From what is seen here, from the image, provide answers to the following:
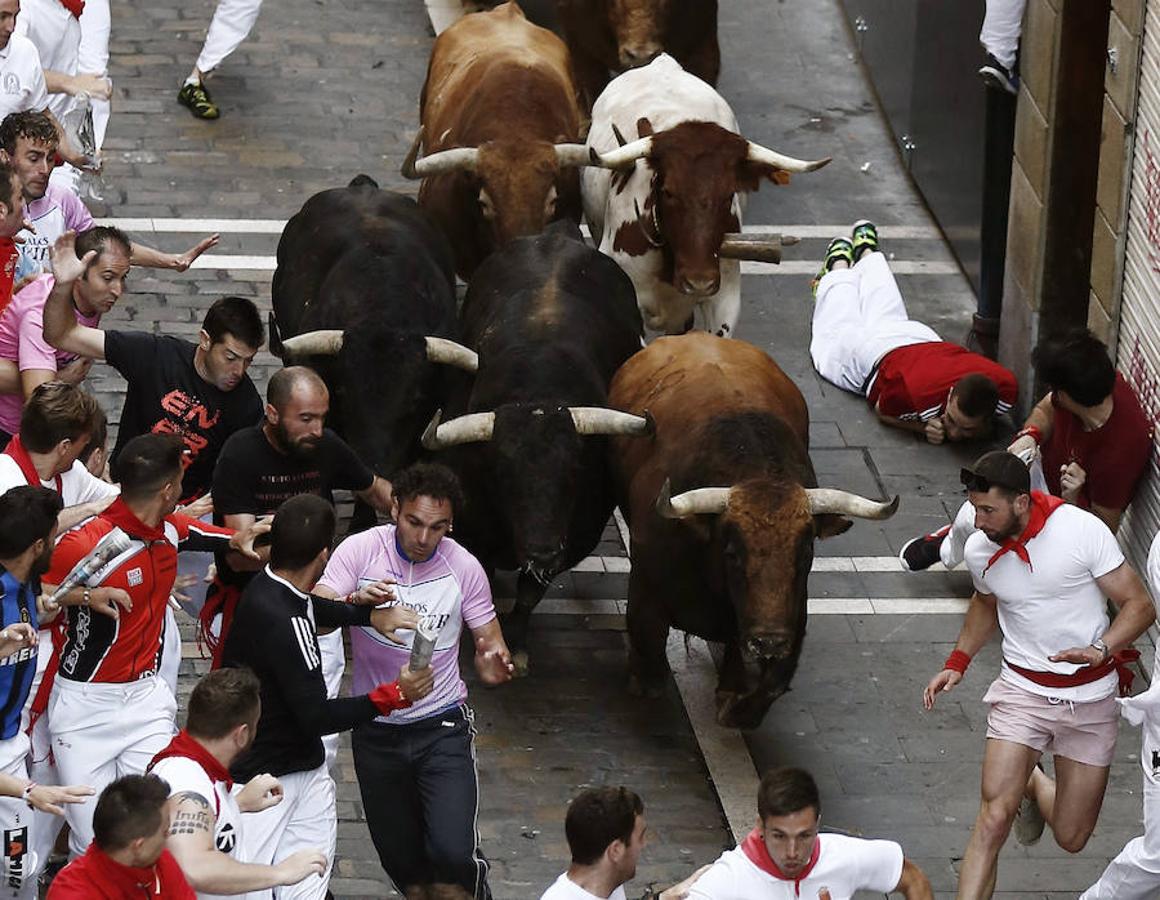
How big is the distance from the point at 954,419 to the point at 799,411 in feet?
7.18

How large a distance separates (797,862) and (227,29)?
1178cm

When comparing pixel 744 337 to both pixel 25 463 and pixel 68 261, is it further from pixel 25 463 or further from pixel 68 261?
pixel 25 463

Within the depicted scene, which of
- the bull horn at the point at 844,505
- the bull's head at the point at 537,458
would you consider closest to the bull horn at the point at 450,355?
the bull's head at the point at 537,458

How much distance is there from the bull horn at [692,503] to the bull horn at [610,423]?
2.87 feet

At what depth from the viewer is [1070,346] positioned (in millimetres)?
10828

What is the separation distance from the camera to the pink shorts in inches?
361

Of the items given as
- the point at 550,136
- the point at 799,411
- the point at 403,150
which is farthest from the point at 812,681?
the point at 403,150

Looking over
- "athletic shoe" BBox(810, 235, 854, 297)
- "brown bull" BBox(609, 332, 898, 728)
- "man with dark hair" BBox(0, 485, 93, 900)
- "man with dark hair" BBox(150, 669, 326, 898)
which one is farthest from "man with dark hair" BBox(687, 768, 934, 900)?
"athletic shoe" BBox(810, 235, 854, 297)

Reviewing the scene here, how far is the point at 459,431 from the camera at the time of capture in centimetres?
1102

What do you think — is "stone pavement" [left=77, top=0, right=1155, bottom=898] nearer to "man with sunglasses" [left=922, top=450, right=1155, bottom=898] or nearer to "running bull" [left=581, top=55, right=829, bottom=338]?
"man with sunglasses" [left=922, top=450, right=1155, bottom=898]

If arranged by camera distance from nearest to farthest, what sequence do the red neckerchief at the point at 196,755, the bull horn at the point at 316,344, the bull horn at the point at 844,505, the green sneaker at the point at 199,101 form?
the red neckerchief at the point at 196,755, the bull horn at the point at 844,505, the bull horn at the point at 316,344, the green sneaker at the point at 199,101

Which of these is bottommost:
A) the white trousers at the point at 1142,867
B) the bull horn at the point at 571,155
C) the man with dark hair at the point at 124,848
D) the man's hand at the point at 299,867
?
the white trousers at the point at 1142,867

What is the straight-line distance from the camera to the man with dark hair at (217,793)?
7.23m

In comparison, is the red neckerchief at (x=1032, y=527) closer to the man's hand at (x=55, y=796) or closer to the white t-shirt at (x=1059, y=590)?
the white t-shirt at (x=1059, y=590)
